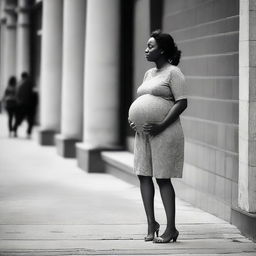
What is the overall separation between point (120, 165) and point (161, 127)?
18.2 feet

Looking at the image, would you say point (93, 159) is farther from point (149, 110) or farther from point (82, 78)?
point (149, 110)

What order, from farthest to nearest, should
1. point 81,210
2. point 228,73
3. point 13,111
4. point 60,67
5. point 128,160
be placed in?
point 13,111 → point 60,67 → point 128,160 → point 81,210 → point 228,73

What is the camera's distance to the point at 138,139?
25.1 feet

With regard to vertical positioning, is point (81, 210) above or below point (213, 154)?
below

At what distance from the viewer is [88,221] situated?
895cm

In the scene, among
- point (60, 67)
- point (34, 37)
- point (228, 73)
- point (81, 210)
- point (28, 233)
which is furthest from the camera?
point (34, 37)

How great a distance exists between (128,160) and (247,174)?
17.0ft

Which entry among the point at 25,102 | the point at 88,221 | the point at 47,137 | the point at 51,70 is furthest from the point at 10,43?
the point at 88,221

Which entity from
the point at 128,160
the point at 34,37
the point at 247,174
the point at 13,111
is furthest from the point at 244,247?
the point at 34,37

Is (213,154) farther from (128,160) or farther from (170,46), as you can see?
(128,160)

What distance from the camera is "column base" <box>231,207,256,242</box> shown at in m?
7.81

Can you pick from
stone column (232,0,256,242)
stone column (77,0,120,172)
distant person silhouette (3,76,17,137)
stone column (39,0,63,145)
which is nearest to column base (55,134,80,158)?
stone column (77,0,120,172)

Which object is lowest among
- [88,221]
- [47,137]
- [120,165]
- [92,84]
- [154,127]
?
[88,221]

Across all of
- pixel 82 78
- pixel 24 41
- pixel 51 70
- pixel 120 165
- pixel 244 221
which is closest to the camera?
pixel 244 221
